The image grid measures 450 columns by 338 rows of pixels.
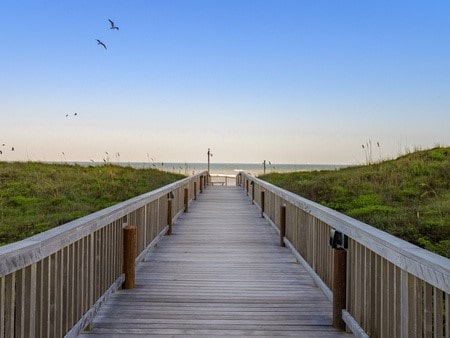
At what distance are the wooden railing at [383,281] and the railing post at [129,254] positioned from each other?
1.84m

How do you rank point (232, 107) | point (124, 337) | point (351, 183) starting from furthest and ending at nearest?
point (232, 107), point (351, 183), point (124, 337)

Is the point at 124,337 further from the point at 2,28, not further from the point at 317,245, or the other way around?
the point at 2,28

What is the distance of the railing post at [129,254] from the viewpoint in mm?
5003

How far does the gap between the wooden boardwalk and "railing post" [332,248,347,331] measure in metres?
0.09

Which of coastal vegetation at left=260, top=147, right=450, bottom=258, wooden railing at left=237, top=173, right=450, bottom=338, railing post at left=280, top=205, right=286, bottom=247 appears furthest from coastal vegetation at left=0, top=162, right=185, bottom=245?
wooden railing at left=237, top=173, right=450, bottom=338

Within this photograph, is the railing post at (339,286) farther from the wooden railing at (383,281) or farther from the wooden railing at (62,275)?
the wooden railing at (62,275)

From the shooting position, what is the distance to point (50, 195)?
1571cm

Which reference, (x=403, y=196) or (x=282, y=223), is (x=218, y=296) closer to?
(x=282, y=223)

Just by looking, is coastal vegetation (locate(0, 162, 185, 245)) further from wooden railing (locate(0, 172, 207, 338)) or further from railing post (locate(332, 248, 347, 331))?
railing post (locate(332, 248, 347, 331))

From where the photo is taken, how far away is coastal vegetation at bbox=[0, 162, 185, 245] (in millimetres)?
11008

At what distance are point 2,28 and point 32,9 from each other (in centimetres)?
156

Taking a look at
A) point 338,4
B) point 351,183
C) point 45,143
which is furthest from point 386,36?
point 45,143

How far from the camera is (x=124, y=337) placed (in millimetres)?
3654

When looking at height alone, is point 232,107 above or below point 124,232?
above
